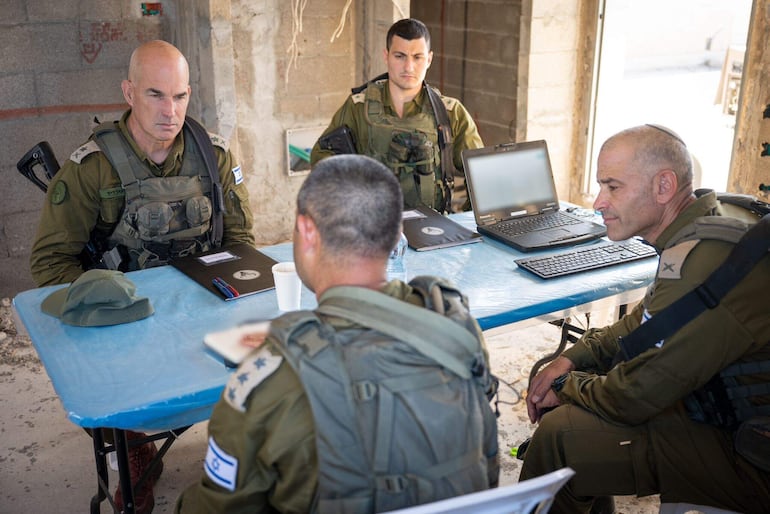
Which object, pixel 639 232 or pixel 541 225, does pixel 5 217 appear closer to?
pixel 541 225

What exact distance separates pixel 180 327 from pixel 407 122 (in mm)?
2038

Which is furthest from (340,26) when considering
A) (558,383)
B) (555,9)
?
(558,383)

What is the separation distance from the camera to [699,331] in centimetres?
216

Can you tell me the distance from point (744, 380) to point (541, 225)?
50.6 inches

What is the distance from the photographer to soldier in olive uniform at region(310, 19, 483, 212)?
4.12 metres

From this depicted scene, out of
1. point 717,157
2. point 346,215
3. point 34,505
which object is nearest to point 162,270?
point 34,505

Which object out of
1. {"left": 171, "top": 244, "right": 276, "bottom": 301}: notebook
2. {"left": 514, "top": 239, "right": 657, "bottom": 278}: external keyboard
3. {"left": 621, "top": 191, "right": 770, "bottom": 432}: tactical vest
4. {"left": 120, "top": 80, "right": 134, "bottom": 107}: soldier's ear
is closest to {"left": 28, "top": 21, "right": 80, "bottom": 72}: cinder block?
{"left": 120, "top": 80, "right": 134, "bottom": 107}: soldier's ear

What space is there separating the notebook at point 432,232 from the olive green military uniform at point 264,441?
1.64 m

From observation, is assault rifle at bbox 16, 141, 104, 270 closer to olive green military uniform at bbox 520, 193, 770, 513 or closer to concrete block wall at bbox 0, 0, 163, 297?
concrete block wall at bbox 0, 0, 163, 297

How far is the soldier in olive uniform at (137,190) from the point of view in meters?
3.16

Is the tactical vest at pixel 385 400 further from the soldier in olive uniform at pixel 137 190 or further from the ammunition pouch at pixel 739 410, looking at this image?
the soldier in olive uniform at pixel 137 190

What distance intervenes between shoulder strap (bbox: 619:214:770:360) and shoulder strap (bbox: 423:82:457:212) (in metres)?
2.09

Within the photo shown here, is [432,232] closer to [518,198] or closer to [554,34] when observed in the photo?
[518,198]

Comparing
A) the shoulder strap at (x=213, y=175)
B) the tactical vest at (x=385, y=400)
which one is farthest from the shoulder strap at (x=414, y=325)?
the shoulder strap at (x=213, y=175)
